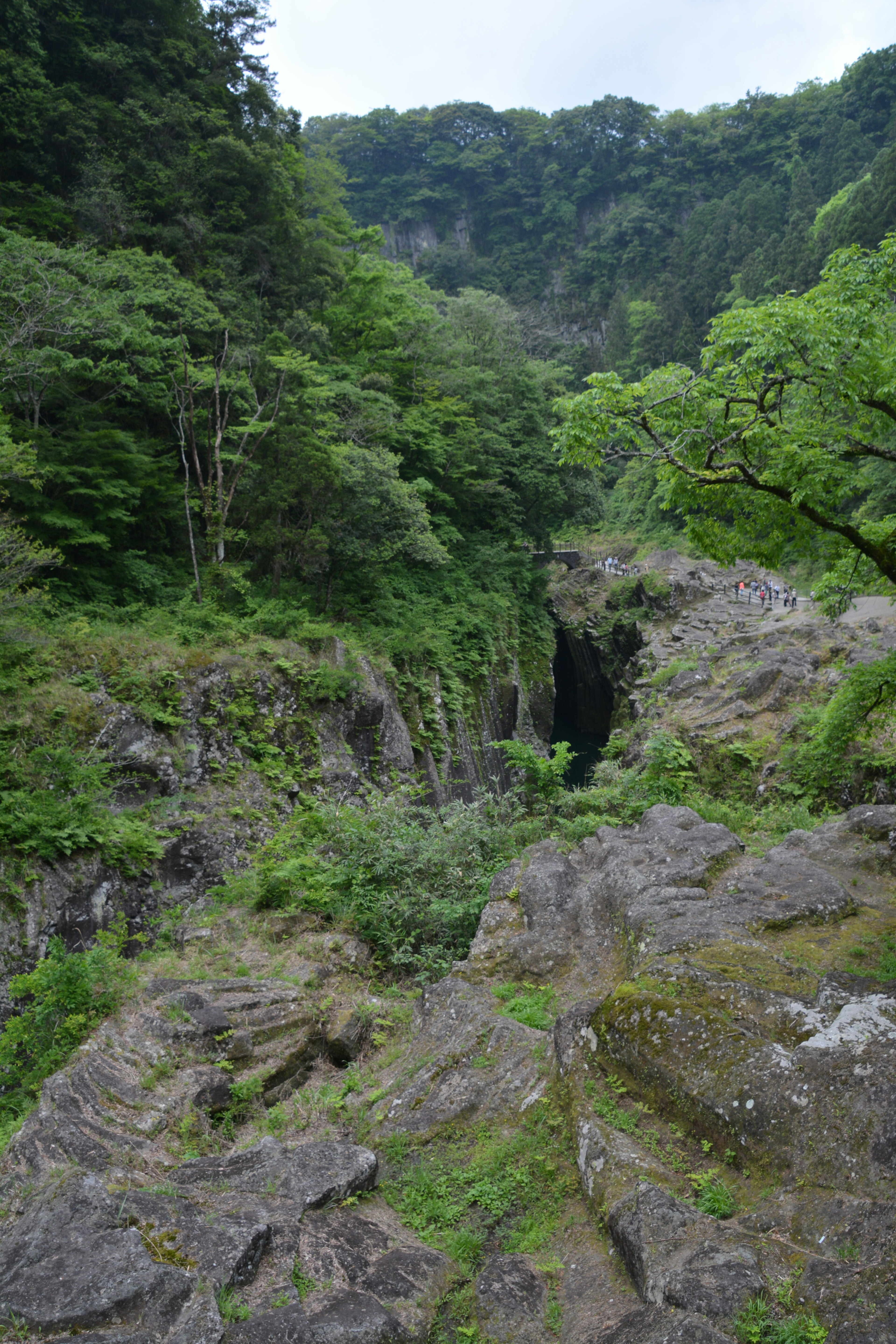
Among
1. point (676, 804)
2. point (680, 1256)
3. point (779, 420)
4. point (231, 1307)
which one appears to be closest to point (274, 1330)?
point (231, 1307)

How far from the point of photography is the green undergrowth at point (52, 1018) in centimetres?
516

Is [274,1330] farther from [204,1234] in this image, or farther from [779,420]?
[779,420]

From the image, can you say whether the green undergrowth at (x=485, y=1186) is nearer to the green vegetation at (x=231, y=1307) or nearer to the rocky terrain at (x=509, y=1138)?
the rocky terrain at (x=509, y=1138)

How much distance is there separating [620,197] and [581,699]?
211ft

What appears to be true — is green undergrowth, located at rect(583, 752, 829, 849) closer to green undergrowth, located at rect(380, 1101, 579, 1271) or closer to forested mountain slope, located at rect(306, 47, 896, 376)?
green undergrowth, located at rect(380, 1101, 579, 1271)

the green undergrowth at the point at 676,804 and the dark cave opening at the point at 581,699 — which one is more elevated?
the green undergrowth at the point at 676,804

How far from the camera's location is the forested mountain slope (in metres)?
51.8

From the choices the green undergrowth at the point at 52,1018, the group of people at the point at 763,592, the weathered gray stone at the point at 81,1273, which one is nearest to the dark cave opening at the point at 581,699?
the group of people at the point at 763,592

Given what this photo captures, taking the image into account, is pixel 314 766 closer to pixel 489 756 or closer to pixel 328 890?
pixel 328 890

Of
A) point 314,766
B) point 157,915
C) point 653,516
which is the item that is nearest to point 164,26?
point 314,766

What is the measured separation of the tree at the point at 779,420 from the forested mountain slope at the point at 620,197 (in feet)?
151

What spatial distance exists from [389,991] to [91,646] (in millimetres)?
7477

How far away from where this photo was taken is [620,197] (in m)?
74.1

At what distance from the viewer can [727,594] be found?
31594mm
